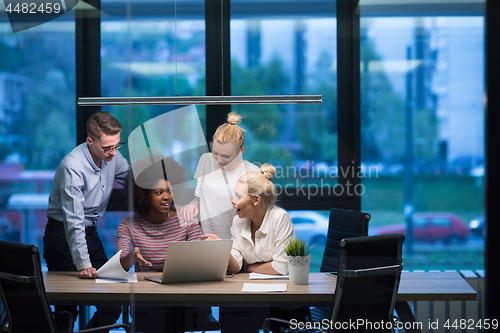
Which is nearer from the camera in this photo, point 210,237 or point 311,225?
point 210,237

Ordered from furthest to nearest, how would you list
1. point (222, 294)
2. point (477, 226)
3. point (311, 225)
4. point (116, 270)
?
point (311, 225)
point (477, 226)
point (116, 270)
point (222, 294)

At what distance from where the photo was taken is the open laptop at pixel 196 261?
2246 mm

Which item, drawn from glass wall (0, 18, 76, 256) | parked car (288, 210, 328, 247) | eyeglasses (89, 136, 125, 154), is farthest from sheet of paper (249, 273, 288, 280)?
glass wall (0, 18, 76, 256)

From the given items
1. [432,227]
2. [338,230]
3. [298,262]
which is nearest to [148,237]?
[298,262]

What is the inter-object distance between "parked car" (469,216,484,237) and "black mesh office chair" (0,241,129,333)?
9.21 feet

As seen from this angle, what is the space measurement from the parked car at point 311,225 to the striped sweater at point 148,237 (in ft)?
3.40

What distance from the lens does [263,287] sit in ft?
7.39

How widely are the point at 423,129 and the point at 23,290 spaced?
9.67 feet

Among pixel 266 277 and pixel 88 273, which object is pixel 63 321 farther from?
pixel 266 277

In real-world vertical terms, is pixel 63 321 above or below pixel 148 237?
below

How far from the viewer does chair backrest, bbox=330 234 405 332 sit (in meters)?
1.93

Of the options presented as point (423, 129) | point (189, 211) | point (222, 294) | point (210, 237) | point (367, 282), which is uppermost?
point (423, 129)

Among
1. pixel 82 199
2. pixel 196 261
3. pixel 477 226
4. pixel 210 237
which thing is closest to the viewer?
pixel 196 261

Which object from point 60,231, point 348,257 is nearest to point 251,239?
point 348,257
